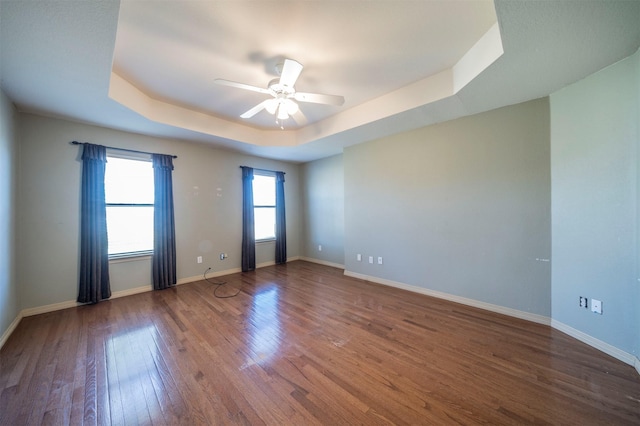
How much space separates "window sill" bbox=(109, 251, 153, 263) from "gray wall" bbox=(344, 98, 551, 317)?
12.3 ft

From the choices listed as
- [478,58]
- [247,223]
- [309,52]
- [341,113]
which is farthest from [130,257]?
[478,58]

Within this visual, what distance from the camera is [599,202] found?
7.16 feet

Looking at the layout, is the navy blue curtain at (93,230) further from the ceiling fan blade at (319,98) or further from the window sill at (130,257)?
the ceiling fan blade at (319,98)

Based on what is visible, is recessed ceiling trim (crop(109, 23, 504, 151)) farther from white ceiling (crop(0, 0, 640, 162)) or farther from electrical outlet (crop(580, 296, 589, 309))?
electrical outlet (crop(580, 296, 589, 309))

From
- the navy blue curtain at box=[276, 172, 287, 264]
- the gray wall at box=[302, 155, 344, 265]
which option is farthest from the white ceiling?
the navy blue curtain at box=[276, 172, 287, 264]

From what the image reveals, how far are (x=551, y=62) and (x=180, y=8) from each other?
123 inches

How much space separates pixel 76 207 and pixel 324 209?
14.2 feet

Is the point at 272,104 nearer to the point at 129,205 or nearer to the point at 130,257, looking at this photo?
the point at 129,205

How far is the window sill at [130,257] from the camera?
11.8 feet

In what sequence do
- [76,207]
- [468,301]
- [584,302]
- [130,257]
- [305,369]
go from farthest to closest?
[130,257] → [76,207] → [468,301] → [584,302] → [305,369]

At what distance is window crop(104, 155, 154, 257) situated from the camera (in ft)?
11.8

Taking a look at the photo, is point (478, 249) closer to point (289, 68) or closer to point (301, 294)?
point (301, 294)

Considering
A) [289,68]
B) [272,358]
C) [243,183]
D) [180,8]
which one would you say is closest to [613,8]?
[289,68]

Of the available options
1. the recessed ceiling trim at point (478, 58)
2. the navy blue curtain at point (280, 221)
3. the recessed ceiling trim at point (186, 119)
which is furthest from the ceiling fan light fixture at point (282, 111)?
the navy blue curtain at point (280, 221)
